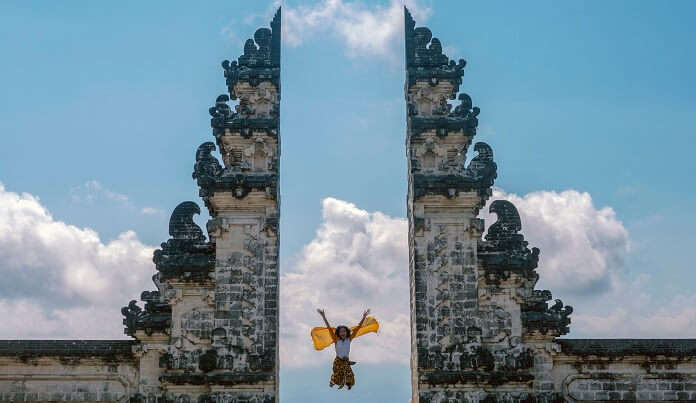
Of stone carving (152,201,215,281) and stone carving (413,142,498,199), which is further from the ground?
stone carving (413,142,498,199)

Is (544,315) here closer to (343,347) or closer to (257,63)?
(343,347)

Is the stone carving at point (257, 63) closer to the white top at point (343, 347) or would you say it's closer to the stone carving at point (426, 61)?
the stone carving at point (426, 61)

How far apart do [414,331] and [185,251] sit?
519 cm

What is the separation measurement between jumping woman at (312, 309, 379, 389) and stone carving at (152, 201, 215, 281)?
270cm

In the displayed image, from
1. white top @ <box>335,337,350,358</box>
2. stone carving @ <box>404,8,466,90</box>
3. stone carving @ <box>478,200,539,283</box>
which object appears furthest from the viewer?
stone carving @ <box>404,8,466,90</box>

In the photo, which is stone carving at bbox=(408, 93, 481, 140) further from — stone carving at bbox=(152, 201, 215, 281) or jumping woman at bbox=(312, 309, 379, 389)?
stone carving at bbox=(152, 201, 215, 281)

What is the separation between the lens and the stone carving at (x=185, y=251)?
64.3ft

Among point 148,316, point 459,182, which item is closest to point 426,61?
point 459,182

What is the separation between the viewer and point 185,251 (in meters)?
20.1

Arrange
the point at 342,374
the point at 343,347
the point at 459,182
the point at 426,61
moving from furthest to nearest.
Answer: the point at 426,61 → the point at 459,182 → the point at 343,347 → the point at 342,374

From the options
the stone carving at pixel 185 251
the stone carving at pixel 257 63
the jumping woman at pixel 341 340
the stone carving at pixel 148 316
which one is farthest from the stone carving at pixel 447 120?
the stone carving at pixel 148 316

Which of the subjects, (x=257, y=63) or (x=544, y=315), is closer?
(x=544, y=315)

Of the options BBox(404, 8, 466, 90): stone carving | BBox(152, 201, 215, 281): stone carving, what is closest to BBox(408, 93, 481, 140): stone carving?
BBox(404, 8, 466, 90): stone carving

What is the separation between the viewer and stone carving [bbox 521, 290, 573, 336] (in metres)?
19.3
